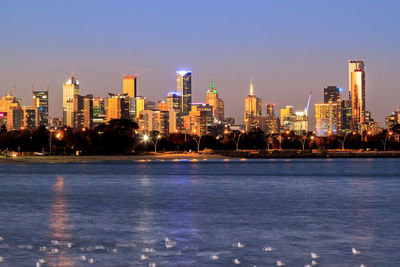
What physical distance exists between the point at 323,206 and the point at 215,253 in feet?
51.7

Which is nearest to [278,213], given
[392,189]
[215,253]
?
[215,253]

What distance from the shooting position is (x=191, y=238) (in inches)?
900

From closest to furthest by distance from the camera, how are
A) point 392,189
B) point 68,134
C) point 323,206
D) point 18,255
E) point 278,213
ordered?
point 18,255 < point 278,213 < point 323,206 < point 392,189 < point 68,134

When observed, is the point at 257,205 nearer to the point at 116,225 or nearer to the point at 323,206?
the point at 323,206

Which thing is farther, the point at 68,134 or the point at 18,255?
the point at 68,134

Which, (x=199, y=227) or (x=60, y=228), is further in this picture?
(x=199, y=227)

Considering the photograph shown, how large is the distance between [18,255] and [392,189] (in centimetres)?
3388

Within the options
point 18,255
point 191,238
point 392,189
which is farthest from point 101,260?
point 392,189

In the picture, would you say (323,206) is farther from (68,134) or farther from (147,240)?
(68,134)

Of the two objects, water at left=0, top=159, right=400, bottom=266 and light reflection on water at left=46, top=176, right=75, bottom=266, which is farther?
water at left=0, top=159, right=400, bottom=266

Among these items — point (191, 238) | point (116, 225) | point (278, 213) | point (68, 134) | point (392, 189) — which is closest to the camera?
point (191, 238)

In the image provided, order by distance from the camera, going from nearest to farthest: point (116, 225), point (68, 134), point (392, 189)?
point (116, 225) < point (392, 189) < point (68, 134)

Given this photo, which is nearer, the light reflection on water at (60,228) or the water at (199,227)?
the light reflection on water at (60,228)

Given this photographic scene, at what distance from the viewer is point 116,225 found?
26.7m
